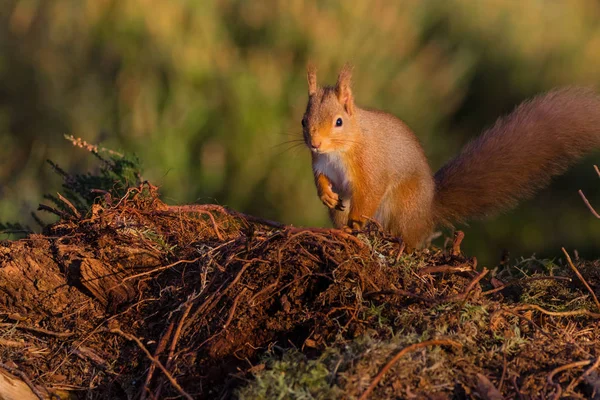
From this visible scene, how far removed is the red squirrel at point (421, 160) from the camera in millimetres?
2564

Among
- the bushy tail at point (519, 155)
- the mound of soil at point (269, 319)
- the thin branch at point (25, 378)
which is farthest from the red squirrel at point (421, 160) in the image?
the thin branch at point (25, 378)

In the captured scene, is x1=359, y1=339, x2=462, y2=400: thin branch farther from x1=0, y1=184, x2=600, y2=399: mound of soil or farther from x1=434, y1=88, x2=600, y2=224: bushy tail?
x1=434, y1=88, x2=600, y2=224: bushy tail

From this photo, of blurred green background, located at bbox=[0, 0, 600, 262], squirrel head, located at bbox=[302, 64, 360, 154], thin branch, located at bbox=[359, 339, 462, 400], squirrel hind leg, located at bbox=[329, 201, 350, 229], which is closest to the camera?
thin branch, located at bbox=[359, 339, 462, 400]

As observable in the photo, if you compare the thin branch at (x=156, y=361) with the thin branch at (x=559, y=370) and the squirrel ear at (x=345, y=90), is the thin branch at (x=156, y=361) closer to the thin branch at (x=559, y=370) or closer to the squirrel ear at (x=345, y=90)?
the thin branch at (x=559, y=370)

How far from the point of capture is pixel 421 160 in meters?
2.82

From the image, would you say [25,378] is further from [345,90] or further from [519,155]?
[519,155]

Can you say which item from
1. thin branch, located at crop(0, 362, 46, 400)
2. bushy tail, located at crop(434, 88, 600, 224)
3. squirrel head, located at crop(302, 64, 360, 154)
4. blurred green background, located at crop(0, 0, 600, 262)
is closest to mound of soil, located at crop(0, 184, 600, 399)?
thin branch, located at crop(0, 362, 46, 400)

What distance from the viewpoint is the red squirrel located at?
8.41 ft

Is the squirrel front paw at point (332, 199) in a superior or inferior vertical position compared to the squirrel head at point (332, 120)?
inferior

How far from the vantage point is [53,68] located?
4324mm

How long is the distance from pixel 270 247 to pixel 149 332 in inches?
14.2

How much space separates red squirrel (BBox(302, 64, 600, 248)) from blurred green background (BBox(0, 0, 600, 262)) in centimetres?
66

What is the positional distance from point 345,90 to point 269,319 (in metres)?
1.13

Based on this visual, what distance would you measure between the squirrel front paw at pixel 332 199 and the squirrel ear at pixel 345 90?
0.30 metres
